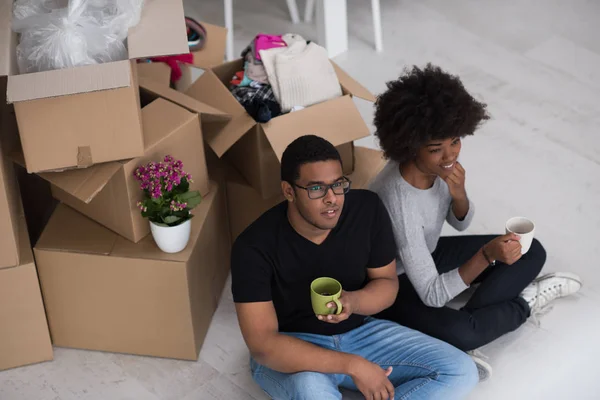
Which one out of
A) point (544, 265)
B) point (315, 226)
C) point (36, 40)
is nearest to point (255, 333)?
point (315, 226)

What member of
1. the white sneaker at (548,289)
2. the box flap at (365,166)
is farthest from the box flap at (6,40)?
the white sneaker at (548,289)

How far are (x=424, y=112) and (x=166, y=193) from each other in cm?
70

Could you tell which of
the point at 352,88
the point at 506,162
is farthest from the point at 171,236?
the point at 506,162

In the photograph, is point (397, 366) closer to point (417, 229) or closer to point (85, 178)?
point (417, 229)

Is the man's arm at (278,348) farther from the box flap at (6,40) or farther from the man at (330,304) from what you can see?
the box flap at (6,40)

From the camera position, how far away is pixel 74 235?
2.44 m

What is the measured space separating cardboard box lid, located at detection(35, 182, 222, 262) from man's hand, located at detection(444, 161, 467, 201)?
69 centimetres

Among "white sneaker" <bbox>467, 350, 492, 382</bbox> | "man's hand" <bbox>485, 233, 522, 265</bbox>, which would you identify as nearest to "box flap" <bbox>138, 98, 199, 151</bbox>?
"man's hand" <bbox>485, 233, 522, 265</bbox>

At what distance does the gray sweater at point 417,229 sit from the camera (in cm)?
226

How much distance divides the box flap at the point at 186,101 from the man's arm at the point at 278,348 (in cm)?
62

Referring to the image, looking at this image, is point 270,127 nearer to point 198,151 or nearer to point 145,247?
point 198,151

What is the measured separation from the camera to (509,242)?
7.33ft

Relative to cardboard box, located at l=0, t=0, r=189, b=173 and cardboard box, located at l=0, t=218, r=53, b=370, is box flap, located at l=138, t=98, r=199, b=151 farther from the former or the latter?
cardboard box, located at l=0, t=218, r=53, b=370

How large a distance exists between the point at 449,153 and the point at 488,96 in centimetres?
156
